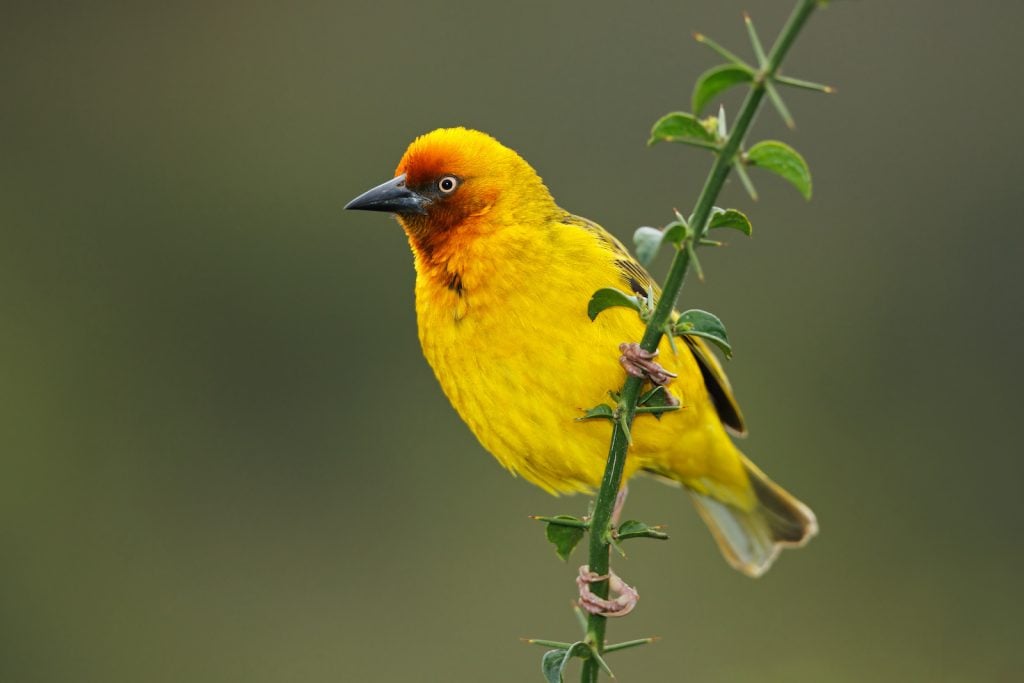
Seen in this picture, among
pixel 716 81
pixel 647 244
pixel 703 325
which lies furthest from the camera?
pixel 703 325

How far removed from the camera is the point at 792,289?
7.30 m

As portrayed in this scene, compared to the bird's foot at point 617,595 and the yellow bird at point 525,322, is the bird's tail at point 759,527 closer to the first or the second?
the yellow bird at point 525,322

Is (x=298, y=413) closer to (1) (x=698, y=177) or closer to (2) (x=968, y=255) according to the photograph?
(1) (x=698, y=177)

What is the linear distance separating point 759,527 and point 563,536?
8.18ft

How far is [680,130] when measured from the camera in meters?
1.74

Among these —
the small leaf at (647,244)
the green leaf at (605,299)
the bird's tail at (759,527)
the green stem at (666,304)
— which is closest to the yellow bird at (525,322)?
the bird's tail at (759,527)

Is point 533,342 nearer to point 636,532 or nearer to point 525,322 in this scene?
A: point 525,322

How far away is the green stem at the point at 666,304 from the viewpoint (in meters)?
1.54

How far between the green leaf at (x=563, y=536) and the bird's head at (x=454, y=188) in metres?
1.41

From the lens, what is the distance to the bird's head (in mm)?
3744

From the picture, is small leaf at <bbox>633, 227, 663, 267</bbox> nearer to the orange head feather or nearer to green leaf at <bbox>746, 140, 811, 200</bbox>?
green leaf at <bbox>746, 140, 811, 200</bbox>

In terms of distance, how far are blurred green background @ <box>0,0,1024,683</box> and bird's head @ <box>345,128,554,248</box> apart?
3070mm

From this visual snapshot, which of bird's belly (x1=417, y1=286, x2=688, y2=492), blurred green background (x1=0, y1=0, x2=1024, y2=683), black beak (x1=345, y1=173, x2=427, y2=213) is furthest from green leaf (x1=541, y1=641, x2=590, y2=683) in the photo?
blurred green background (x1=0, y1=0, x2=1024, y2=683)

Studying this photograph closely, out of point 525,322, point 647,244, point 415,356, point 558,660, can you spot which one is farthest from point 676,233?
point 415,356
